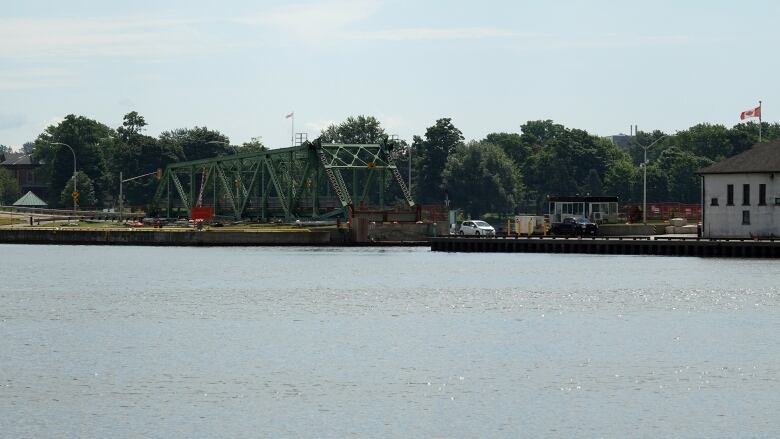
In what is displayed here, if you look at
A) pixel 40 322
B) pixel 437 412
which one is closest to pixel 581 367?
pixel 437 412

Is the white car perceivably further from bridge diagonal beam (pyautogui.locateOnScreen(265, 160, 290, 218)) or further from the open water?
the open water

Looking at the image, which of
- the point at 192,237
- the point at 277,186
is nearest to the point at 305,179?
the point at 277,186

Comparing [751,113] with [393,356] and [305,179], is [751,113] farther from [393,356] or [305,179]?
[393,356]

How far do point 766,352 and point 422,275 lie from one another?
46.5 m

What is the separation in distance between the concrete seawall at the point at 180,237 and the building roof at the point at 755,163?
3764cm

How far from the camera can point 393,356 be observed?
166 feet

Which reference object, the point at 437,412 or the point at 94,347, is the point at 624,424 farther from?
→ the point at 94,347

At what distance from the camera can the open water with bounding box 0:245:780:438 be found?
37.9 meters

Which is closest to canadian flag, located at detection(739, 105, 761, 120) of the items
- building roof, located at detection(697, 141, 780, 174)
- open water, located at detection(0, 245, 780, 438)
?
building roof, located at detection(697, 141, 780, 174)

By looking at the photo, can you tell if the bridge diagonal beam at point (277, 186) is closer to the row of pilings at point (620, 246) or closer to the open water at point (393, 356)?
the row of pilings at point (620, 246)

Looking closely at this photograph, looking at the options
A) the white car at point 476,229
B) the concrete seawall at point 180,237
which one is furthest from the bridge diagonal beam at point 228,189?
the white car at point 476,229

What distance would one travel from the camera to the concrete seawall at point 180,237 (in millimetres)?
137000

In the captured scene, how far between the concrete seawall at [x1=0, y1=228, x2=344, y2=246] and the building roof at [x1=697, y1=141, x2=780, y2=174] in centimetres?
3764

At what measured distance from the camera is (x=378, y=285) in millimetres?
87250
